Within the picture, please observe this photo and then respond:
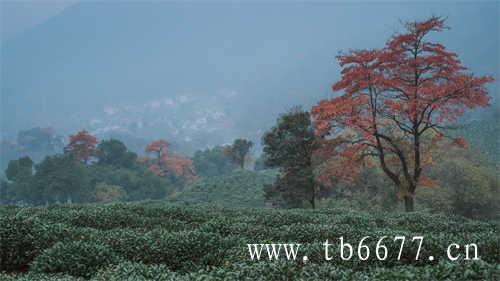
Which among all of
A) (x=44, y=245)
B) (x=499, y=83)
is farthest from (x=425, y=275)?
(x=499, y=83)

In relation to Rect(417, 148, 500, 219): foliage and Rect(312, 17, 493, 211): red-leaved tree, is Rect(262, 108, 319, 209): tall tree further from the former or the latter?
Rect(417, 148, 500, 219): foliage

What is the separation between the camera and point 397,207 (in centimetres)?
3116

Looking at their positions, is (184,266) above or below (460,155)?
below

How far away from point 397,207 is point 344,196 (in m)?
4.06

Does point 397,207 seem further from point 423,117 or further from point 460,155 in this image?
point 423,117

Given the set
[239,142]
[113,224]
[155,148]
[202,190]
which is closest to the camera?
[113,224]

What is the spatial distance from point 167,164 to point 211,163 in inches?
645

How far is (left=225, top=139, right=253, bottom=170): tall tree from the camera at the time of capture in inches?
2501

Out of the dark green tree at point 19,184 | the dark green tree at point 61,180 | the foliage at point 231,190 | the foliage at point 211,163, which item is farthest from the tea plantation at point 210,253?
the foliage at point 211,163

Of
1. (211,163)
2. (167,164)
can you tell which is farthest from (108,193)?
(211,163)

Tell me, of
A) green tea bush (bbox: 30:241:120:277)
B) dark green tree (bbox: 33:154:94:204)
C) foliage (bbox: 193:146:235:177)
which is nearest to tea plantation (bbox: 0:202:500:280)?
green tea bush (bbox: 30:241:120:277)

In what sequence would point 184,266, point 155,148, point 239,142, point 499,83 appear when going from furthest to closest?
point 499,83, point 155,148, point 239,142, point 184,266

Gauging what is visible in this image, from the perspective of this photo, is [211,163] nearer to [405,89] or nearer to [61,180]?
[61,180]

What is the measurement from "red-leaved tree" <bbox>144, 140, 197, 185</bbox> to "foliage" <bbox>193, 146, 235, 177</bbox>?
1024 cm
